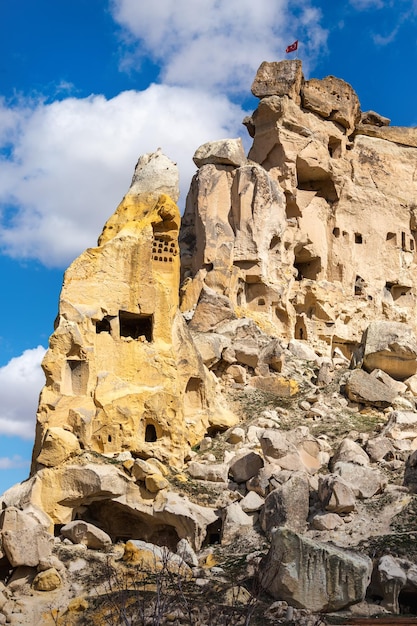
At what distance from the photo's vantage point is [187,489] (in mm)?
20062

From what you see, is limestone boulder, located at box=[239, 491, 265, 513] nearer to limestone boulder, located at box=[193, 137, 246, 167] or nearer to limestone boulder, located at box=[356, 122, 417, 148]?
limestone boulder, located at box=[193, 137, 246, 167]

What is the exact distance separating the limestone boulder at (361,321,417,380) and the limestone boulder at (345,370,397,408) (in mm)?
1279

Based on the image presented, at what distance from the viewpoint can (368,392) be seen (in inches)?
1029

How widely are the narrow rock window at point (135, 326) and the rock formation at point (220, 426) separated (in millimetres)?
67

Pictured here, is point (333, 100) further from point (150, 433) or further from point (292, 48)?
point (150, 433)

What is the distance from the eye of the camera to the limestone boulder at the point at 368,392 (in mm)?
26047

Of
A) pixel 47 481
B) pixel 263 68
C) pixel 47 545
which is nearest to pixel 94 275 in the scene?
pixel 47 481

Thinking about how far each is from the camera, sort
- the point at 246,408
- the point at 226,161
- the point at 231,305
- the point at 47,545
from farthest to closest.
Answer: the point at 226,161 < the point at 231,305 < the point at 246,408 < the point at 47,545

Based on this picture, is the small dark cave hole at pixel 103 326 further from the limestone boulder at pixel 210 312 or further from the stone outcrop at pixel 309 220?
the stone outcrop at pixel 309 220

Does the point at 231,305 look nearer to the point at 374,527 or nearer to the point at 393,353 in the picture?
the point at 393,353

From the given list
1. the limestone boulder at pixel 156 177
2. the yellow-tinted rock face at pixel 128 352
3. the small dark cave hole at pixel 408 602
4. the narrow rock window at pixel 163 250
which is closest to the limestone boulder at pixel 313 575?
the small dark cave hole at pixel 408 602

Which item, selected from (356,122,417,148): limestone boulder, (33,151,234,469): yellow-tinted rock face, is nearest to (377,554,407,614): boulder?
(33,151,234,469): yellow-tinted rock face

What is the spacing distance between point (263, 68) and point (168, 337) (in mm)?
18493

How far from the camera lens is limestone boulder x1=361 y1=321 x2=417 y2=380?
2756cm
